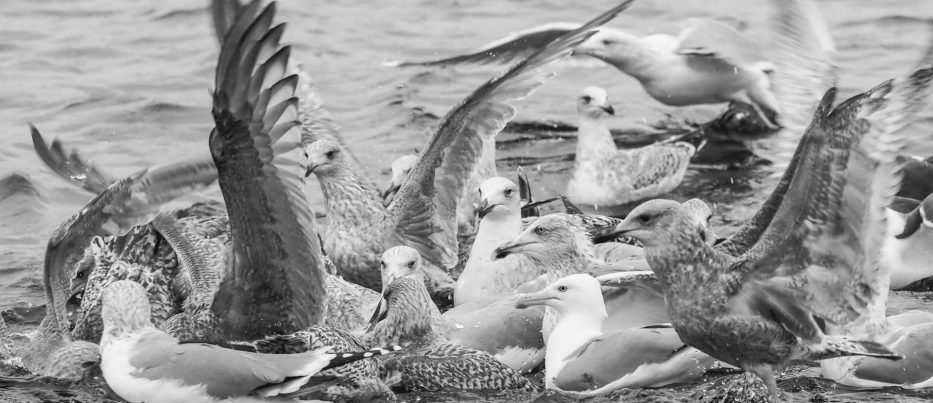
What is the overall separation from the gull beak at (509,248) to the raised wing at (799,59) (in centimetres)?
187

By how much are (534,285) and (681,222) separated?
2066 mm

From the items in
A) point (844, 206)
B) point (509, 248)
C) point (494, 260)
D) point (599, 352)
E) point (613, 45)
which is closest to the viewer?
point (844, 206)

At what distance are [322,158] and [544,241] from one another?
1898 millimetres

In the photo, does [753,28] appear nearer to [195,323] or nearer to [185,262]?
[185,262]

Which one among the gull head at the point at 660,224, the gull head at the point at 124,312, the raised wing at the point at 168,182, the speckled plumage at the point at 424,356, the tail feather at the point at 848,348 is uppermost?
the raised wing at the point at 168,182

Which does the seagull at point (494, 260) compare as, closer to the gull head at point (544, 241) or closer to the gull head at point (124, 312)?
the gull head at point (544, 241)

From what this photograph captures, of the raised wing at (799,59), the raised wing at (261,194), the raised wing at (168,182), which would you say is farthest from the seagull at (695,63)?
the raised wing at (261,194)

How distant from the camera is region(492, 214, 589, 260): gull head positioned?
8.49m

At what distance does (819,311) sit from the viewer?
6617 millimetres

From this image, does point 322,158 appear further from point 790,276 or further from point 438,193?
point 790,276

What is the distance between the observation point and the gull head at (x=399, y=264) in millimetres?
8055

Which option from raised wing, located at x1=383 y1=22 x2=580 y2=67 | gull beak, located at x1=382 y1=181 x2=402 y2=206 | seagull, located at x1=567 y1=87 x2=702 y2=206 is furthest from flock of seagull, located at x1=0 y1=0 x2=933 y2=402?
raised wing, located at x1=383 y1=22 x2=580 y2=67

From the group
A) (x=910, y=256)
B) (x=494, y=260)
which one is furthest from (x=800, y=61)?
(x=494, y=260)

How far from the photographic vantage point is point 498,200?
9.06 m
